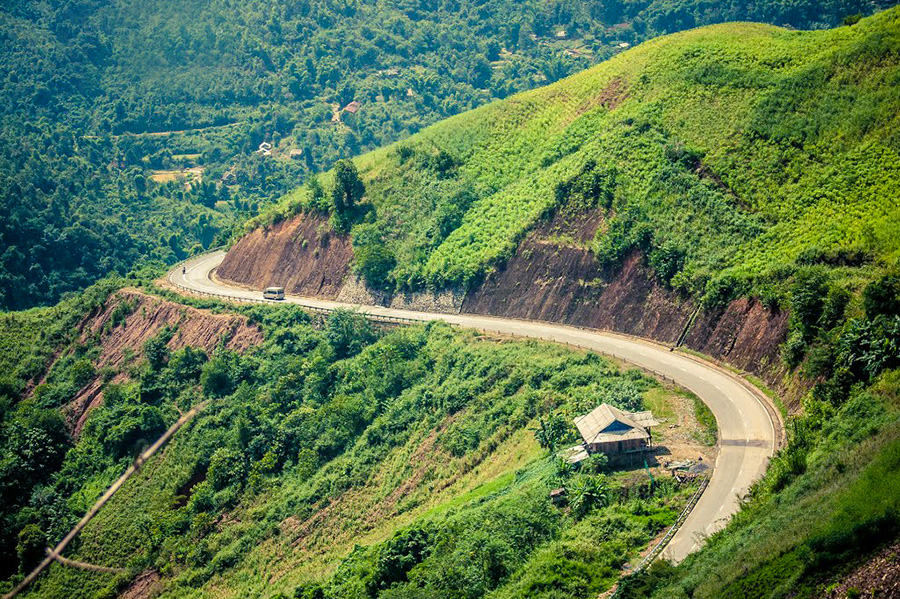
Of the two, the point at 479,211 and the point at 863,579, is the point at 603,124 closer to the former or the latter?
the point at 479,211

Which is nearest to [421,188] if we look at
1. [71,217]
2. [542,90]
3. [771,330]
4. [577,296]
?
[542,90]

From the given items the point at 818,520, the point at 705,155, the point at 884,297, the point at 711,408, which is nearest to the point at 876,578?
the point at 818,520

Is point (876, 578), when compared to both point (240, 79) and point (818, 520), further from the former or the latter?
point (240, 79)

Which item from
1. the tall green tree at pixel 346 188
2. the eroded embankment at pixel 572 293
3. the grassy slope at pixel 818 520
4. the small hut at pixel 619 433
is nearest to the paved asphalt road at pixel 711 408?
the eroded embankment at pixel 572 293

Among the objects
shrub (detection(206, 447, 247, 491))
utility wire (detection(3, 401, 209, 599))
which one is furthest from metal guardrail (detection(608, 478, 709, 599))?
utility wire (detection(3, 401, 209, 599))

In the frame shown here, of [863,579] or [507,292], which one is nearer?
[863,579]

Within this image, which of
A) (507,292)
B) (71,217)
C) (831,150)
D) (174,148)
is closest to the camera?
(831,150)
